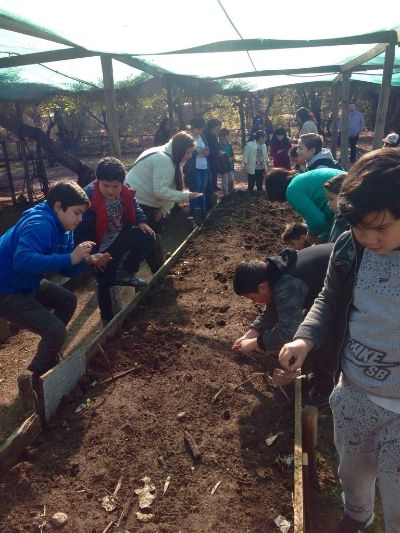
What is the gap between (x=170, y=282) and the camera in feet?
17.7

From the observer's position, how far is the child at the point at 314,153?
4594 mm

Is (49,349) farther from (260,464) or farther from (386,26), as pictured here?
(386,26)

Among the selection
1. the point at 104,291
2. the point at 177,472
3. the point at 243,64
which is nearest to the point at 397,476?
the point at 177,472

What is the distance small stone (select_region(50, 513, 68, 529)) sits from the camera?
2.22 meters

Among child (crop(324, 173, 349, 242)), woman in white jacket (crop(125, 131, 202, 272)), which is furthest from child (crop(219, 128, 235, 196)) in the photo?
child (crop(324, 173, 349, 242))

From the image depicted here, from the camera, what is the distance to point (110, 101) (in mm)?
5582

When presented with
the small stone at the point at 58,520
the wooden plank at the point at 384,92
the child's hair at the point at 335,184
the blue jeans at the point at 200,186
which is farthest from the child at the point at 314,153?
the blue jeans at the point at 200,186

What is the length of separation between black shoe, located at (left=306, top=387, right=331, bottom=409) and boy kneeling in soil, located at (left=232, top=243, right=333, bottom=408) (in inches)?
22.2

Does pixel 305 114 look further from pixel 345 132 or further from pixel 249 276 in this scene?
pixel 249 276

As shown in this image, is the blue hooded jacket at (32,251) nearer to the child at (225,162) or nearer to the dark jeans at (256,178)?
the child at (225,162)

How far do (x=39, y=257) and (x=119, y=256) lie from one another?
1648mm

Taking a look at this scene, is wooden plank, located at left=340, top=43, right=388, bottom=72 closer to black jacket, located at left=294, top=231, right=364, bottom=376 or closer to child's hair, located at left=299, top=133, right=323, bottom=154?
child's hair, located at left=299, top=133, right=323, bottom=154

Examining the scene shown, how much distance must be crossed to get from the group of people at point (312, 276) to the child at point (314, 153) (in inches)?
0.5

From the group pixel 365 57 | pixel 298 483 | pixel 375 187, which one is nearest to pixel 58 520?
pixel 298 483
